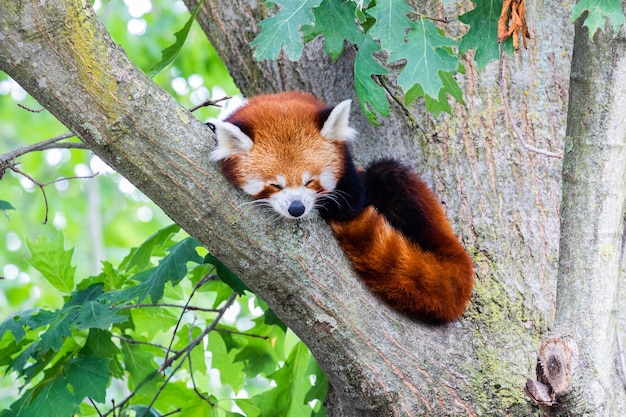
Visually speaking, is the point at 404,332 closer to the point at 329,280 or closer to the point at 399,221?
the point at 329,280

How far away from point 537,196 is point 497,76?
1.77ft

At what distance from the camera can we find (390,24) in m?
2.21

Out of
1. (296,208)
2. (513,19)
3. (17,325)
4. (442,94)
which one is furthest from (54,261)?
(513,19)

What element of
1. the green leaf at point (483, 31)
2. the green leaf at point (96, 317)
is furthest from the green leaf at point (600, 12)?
the green leaf at point (96, 317)

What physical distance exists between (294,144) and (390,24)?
82 cm

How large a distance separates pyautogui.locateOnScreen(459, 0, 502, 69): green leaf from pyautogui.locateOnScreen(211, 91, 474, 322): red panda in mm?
598

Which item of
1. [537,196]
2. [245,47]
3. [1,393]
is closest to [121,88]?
[245,47]

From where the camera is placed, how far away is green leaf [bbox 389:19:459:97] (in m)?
2.18

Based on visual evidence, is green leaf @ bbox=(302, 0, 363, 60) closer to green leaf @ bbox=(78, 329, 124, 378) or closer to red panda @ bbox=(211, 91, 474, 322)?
red panda @ bbox=(211, 91, 474, 322)

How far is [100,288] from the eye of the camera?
10.3 feet

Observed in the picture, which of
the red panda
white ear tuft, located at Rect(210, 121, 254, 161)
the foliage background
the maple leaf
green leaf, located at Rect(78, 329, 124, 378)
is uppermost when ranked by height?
the maple leaf

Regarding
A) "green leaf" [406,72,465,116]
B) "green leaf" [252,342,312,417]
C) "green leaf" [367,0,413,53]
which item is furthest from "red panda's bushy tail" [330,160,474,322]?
"green leaf" [252,342,312,417]

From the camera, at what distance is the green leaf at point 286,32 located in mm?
2250

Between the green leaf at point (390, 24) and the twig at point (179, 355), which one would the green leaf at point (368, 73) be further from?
the twig at point (179, 355)
